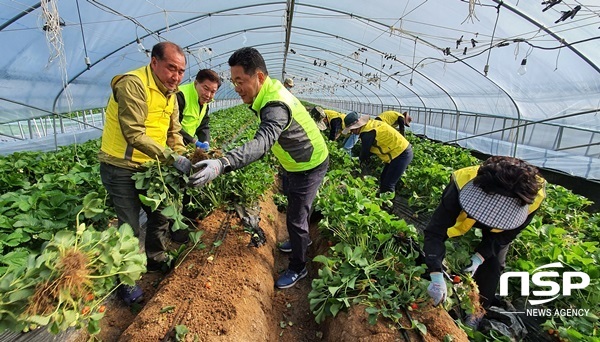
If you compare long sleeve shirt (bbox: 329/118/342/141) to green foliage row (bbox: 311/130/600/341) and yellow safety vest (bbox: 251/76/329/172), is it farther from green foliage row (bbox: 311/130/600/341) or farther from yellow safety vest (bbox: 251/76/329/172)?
yellow safety vest (bbox: 251/76/329/172)

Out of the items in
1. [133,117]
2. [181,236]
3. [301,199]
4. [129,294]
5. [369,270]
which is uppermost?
[133,117]

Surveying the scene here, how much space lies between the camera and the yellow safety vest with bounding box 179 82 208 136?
3795 millimetres

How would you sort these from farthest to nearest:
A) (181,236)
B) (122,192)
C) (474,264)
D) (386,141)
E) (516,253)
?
(386,141)
(181,236)
(516,253)
(474,264)
(122,192)

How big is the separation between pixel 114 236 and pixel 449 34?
846 cm

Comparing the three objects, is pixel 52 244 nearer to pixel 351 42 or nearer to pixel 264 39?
pixel 351 42

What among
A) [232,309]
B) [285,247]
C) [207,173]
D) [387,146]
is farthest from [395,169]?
[207,173]

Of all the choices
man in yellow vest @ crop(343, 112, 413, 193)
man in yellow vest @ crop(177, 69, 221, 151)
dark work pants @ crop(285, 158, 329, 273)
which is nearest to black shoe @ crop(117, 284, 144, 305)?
dark work pants @ crop(285, 158, 329, 273)

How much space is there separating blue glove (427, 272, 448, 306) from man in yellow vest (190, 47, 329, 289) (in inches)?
48.4

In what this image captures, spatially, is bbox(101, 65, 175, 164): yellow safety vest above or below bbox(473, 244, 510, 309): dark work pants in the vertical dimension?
above

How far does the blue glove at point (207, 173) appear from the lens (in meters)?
2.06

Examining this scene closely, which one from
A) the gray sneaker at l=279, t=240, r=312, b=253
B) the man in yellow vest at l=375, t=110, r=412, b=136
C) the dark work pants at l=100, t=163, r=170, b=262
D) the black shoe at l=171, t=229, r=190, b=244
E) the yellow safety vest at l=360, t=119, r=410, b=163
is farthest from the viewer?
the man in yellow vest at l=375, t=110, r=412, b=136

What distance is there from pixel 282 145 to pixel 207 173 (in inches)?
35.3

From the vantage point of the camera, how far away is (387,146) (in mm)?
5133

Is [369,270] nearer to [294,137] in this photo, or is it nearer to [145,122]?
[294,137]
